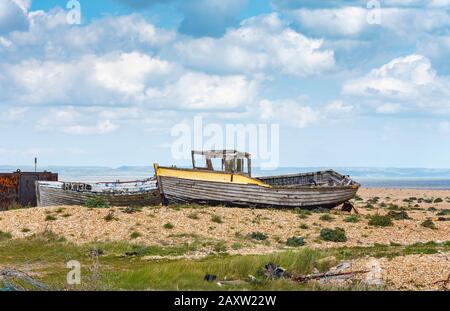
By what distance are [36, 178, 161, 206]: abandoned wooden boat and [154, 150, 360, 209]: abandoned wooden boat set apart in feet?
3.17

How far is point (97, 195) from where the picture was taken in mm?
38656

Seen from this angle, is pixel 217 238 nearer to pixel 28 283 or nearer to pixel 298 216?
pixel 298 216

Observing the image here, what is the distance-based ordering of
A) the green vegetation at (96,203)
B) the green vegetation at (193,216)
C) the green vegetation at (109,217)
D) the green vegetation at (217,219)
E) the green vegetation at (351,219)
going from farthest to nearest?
the green vegetation at (96,203) → the green vegetation at (351,219) → the green vegetation at (193,216) → the green vegetation at (217,219) → the green vegetation at (109,217)

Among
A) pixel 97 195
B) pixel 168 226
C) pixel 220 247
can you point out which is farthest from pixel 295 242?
pixel 97 195

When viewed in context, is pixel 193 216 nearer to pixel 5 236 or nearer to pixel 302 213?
pixel 302 213

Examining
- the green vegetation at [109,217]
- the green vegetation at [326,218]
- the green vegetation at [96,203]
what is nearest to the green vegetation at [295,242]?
the green vegetation at [326,218]

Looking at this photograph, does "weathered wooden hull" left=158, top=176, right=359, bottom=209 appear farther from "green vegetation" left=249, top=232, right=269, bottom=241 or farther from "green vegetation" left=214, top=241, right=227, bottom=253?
"green vegetation" left=214, top=241, right=227, bottom=253

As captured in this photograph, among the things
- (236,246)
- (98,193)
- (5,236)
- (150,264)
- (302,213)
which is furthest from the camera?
(98,193)

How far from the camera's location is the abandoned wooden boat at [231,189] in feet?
126

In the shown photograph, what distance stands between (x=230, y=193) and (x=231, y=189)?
0.24 m

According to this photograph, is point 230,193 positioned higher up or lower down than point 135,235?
higher up

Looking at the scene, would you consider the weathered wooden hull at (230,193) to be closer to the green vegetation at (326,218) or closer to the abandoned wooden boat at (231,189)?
the abandoned wooden boat at (231,189)
